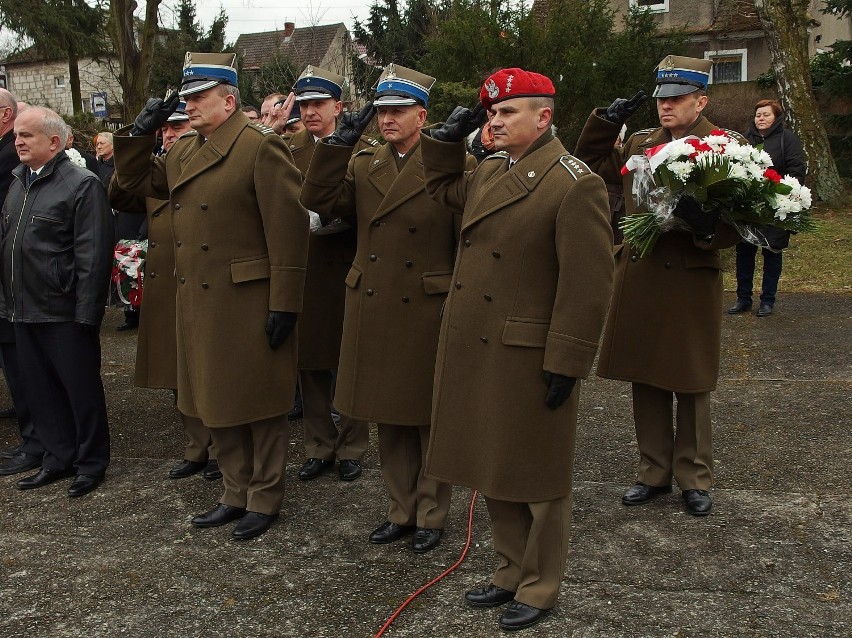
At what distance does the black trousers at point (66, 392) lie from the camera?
5539mm

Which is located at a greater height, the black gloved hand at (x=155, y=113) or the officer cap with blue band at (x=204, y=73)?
the officer cap with blue band at (x=204, y=73)

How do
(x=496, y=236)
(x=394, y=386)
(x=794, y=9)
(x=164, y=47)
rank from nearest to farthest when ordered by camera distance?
(x=496, y=236) < (x=394, y=386) < (x=794, y=9) < (x=164, y=47)

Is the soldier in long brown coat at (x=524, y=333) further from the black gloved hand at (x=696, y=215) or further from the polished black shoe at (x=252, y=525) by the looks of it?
the polished black shoe at (x=252, y=525)

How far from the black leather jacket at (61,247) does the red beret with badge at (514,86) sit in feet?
9.00


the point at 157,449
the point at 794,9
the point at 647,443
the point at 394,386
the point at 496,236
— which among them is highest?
the point at 794,9

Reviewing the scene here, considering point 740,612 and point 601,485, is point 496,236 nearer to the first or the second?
point 740,612

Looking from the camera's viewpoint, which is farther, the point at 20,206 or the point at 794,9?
the point at 794,9

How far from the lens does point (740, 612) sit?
149 inches

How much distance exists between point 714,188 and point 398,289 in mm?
1537

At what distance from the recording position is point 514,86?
3633 millimetres

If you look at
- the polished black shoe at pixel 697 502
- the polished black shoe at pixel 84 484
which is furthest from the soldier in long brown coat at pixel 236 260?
the polished black shoe at pixel 697 502

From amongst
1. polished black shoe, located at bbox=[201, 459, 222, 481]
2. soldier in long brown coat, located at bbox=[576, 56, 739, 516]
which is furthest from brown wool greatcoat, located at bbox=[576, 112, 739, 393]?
polished black shoe, located at bbox=[201, 459, 222, 481]

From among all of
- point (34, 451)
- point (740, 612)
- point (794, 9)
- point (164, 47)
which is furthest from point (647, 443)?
point (164, 47)

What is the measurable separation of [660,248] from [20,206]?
358 centimetres
